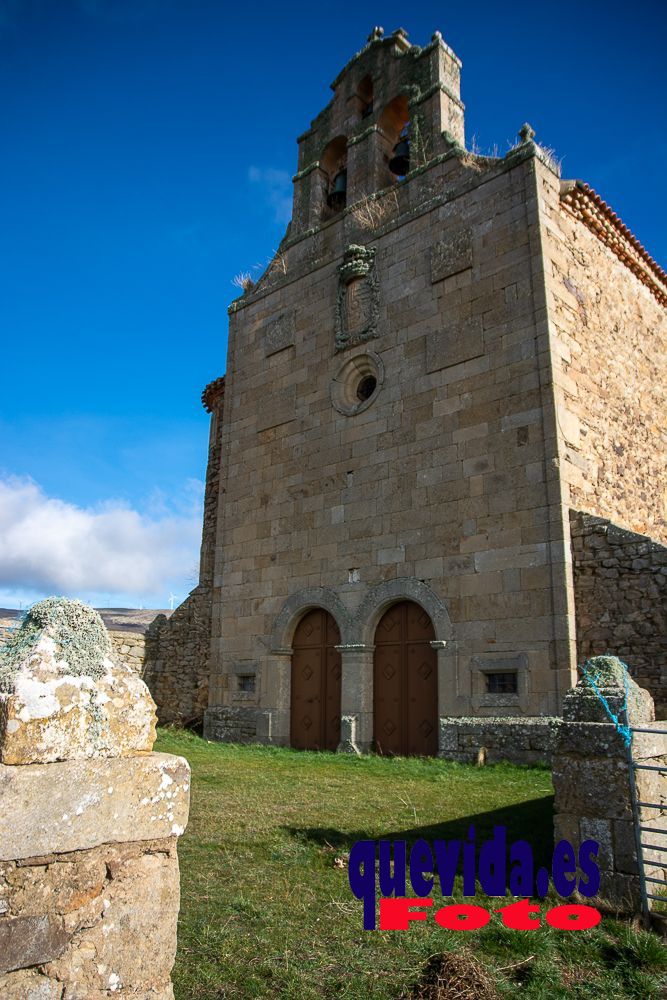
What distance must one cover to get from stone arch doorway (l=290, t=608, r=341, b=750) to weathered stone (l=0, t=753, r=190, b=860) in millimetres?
9225

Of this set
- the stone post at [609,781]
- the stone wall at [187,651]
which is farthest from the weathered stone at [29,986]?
the stone wall at [187,651]

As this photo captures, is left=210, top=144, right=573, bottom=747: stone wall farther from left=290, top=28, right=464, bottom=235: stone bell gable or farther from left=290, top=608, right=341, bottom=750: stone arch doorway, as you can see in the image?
left=290, top=28, right=464, bottom=235: stone bell gable

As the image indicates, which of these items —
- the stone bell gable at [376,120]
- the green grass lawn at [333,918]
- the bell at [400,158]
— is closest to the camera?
the green grass lawn at [333,918]

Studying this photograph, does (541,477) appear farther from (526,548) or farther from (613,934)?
(613,934)

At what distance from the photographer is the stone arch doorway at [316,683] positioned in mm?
11438

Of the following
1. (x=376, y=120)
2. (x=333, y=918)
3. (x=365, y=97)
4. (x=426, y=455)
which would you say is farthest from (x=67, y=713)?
(x=365, y=97)

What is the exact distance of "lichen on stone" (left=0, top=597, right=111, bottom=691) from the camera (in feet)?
7.52

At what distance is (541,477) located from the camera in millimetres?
9500

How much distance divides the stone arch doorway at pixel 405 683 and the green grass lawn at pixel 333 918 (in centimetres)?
279

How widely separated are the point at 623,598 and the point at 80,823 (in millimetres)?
7852

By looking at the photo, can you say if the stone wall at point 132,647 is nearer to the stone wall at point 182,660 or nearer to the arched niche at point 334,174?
the stone wall at point 182,660

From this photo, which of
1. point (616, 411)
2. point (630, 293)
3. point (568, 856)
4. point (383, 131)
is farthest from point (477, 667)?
point (383, 131)

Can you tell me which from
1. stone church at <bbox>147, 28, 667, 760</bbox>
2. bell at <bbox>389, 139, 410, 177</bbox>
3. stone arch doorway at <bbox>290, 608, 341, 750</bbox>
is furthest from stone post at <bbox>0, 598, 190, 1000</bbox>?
bell at <bbox>389, 139, 410, 177</bbox>

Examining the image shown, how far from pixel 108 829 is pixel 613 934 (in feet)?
9.24
